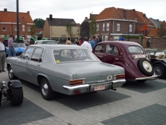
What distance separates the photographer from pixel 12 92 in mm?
5035

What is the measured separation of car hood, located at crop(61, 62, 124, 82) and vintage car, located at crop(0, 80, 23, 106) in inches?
48.2

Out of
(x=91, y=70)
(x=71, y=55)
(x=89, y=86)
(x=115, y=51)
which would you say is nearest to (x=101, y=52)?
(x=115, y=51)

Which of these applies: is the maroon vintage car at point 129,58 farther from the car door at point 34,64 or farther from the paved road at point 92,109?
the car door at point 34,64

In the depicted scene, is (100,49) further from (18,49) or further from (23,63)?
(18,49)

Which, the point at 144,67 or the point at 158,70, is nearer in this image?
the point at 144,67

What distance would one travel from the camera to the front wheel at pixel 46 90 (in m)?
5.63

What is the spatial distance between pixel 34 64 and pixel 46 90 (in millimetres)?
986

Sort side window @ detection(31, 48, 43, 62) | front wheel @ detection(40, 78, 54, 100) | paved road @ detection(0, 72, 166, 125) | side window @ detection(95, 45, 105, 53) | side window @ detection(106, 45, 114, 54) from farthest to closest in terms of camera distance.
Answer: side window @ detection(95, 45, 105, 53) → side window @ detection(106, 45, 114, 54) → side window @ detection(31, 48, 43, 62) → front wheel @ detection(40, 78, 54, 100) → paved road @ detection(0, 72, 166, 125)

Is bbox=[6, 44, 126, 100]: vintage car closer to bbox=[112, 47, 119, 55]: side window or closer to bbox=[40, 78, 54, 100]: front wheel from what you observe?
bbox=[40, 78, 54, 100]: front wheel

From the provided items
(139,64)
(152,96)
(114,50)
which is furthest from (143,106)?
(114,50)

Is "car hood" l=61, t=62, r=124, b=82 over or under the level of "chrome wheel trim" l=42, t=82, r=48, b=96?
over

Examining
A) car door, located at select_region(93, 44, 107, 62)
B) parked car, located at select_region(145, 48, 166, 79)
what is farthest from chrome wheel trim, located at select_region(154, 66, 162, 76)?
car door, located at select_region(93, 44, 107, 62)

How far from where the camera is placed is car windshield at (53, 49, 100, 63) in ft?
19.2

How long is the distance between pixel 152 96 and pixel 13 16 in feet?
186
